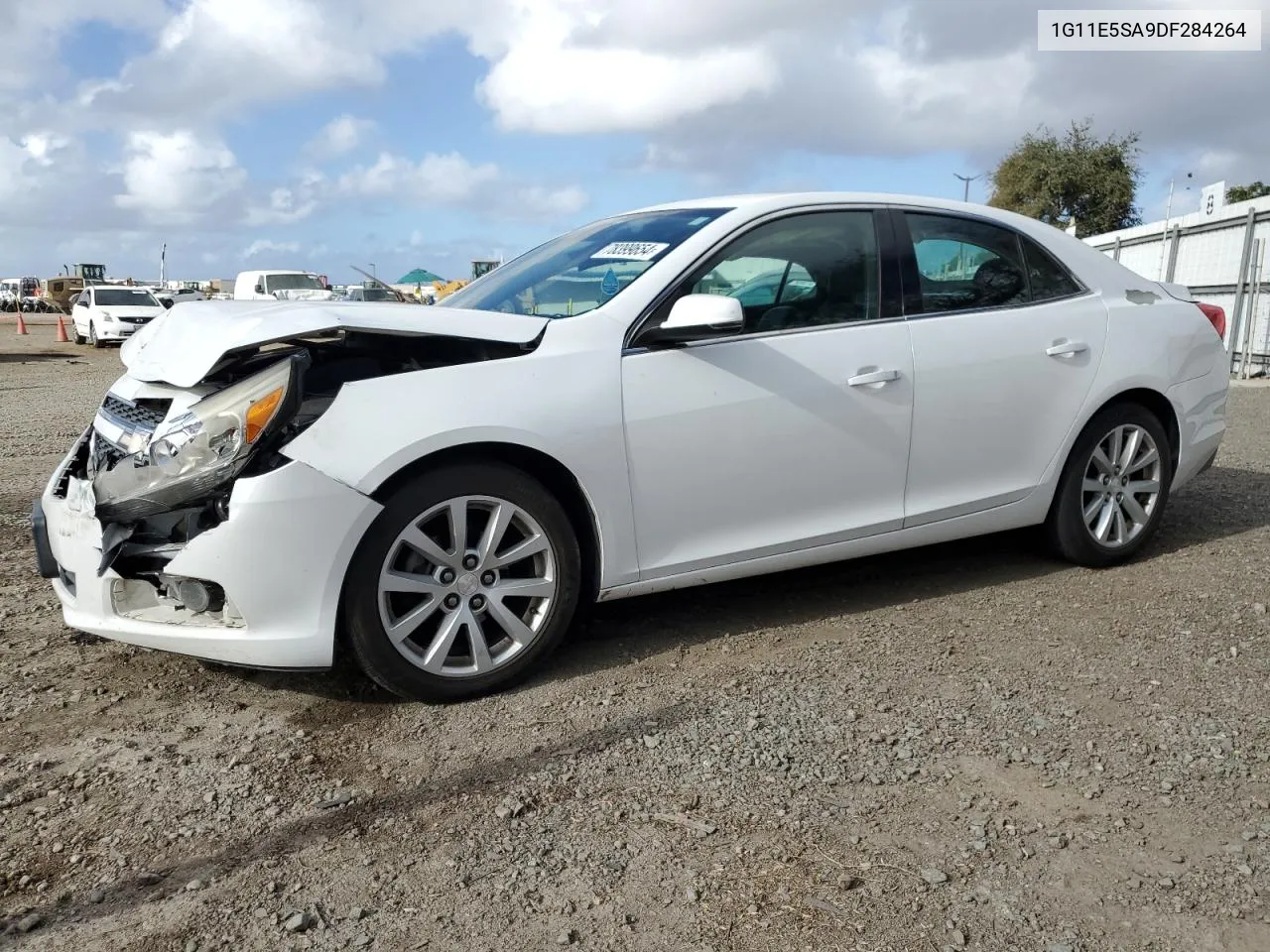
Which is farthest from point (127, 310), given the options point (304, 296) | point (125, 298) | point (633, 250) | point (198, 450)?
point (198, 450)

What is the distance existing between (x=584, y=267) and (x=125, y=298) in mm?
27107

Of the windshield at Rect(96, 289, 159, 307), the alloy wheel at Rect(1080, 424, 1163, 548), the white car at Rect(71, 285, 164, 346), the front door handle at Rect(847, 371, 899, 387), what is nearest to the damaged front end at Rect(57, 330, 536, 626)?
the front door handle at Rect(847, 371, 899, 387)

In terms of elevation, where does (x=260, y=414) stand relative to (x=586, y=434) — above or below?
above

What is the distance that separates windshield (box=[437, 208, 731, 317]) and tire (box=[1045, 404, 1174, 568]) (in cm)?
203

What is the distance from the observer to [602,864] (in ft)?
8.36

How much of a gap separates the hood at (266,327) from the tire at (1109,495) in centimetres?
256

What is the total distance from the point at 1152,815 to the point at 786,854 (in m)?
1.01

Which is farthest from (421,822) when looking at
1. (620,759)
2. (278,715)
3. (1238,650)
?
(1238,650)

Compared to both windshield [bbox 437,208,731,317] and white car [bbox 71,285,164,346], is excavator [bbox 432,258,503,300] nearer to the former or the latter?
windshield [bbox 437,208,731,317]

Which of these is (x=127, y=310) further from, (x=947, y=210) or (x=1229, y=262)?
(x=947, y=210)

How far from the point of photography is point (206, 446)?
10.3 ft

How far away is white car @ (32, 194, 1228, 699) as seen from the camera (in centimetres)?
317

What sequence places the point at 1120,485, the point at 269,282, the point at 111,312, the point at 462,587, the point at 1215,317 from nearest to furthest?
1. the point at 462,587
2. the point at 1120,485
3. the point at 1215,317
4. the point at 111,312
5. the point at 269,282

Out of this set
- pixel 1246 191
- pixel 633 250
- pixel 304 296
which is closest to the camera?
pixel 633 250
